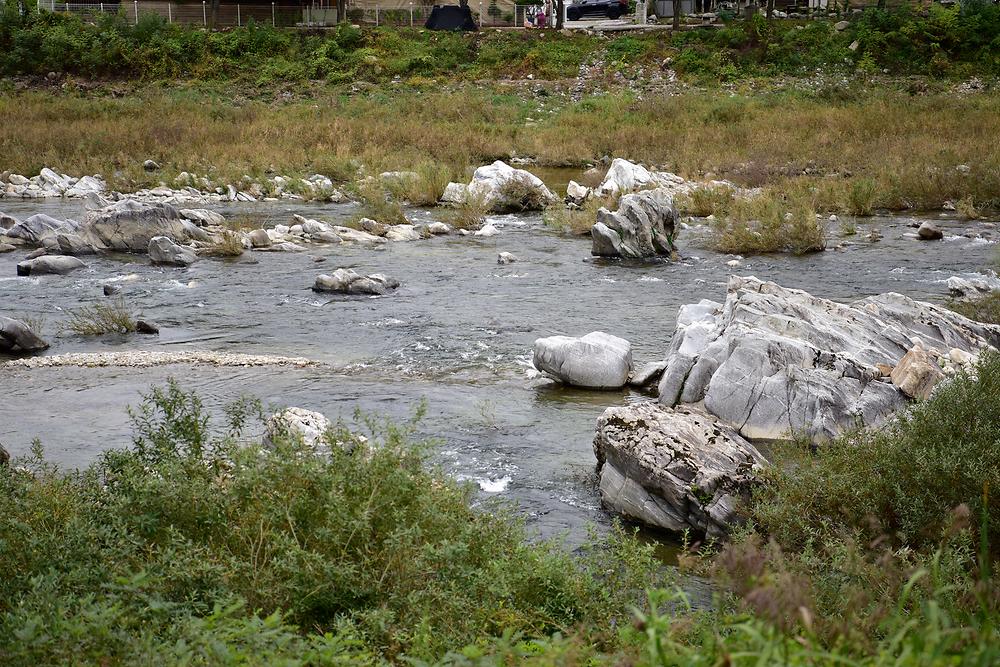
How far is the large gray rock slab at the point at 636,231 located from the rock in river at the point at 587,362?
6.90 m

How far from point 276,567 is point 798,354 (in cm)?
588

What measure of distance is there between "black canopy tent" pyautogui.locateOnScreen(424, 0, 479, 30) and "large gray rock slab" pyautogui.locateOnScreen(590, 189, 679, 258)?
4177 centimetres

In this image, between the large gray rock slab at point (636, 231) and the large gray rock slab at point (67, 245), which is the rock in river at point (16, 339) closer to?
the large gray rock slab at point (67, 245)

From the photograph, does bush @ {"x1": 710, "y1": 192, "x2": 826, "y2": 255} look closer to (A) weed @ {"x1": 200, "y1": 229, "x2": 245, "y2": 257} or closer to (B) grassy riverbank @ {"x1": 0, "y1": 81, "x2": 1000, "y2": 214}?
(B) grassy riverbank @ {"x1": 0, "y1": 81, "x2": 1000, "y2": 214}

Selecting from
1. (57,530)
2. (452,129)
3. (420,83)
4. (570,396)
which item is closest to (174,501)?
(57,530)

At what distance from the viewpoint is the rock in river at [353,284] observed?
1518 cm

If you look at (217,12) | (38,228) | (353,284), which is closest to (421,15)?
(217,12)

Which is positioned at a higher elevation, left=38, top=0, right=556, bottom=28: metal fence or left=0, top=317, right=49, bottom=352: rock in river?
left=38, top=0, right=556, bottom=28: metal fence

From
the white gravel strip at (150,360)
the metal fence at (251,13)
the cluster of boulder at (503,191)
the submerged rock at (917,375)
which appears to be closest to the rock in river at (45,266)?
the white gravel strip at (150,360)

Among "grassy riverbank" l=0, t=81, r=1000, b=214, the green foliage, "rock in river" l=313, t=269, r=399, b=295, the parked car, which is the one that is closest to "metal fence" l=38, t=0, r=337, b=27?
the parked car

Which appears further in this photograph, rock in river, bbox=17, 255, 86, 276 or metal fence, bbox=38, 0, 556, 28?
metal fence, bbox=38, 0, 556, 28

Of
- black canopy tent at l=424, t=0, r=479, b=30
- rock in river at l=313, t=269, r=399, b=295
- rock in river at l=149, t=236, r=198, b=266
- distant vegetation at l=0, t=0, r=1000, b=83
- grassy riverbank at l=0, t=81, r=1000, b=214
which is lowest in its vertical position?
rock in river at l=313, t=269, r=399, b=295

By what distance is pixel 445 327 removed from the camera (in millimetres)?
13203

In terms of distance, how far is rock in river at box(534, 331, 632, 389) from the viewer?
418 inches
